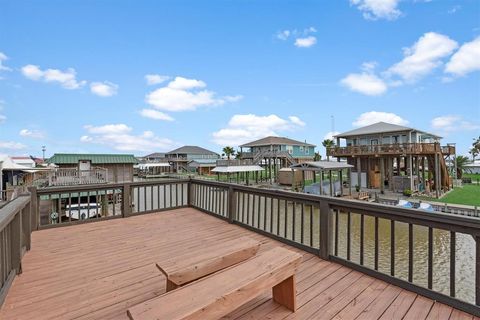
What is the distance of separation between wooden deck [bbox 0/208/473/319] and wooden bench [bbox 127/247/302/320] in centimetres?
40

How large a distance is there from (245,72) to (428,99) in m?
13.5

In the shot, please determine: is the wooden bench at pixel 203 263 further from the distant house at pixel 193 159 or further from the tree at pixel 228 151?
the tree at pixel 228 151

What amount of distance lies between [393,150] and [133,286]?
2080cm

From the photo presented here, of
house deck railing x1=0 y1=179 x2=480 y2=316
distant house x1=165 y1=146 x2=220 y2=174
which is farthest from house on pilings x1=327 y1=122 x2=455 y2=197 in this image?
distant house x1=165 y1=146 x2=220 y2=174

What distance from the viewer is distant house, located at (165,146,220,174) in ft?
149

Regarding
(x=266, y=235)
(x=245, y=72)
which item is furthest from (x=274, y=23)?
(x=266, y=235)

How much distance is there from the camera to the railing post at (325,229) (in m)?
3.12

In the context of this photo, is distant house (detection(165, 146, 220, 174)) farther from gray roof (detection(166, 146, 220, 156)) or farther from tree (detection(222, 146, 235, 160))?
tree (detection(222, 146, 235, 160))

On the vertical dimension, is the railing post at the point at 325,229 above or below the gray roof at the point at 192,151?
below

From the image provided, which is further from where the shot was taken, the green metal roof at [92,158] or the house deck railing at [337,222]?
the green metal roof at [92,158]

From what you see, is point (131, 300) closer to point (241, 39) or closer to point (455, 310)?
point (455, 310)

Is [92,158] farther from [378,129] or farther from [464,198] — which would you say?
[464,198]

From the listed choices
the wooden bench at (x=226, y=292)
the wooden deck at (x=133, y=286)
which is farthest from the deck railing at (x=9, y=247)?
the wooden bench at (x=226, y=292)

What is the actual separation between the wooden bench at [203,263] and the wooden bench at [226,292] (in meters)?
0.22
